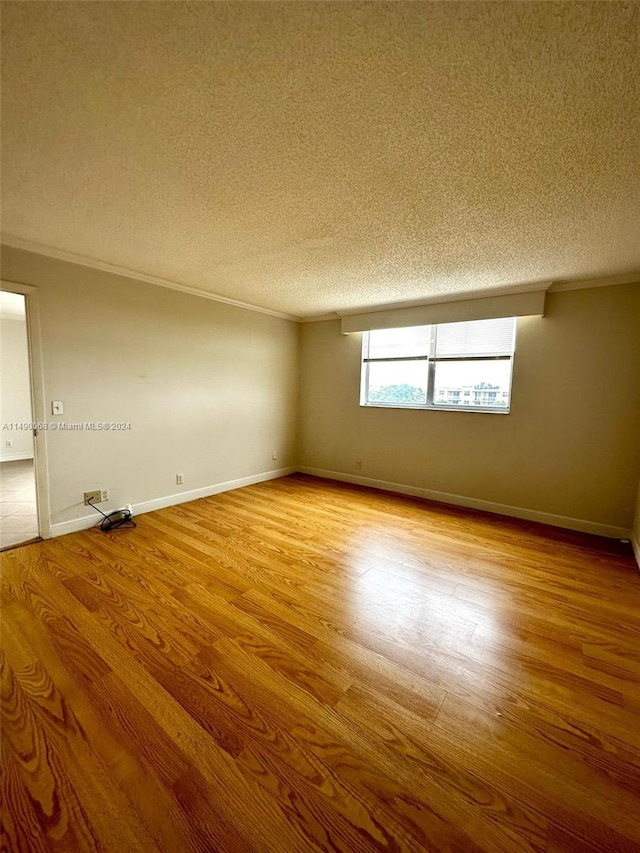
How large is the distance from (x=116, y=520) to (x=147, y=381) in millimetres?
1443

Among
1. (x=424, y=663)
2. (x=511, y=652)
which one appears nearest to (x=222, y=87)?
(x=424, y=663)

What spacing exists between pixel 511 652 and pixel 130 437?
3.58 meters

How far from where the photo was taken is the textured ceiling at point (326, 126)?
0.97 metres

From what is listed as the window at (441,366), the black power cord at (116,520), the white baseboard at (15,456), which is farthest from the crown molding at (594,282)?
the white baseboard at (15,456)

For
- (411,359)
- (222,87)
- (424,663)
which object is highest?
(222,87)

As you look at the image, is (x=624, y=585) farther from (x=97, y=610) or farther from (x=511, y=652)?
(x=97, y=610)

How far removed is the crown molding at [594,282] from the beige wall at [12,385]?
799cm

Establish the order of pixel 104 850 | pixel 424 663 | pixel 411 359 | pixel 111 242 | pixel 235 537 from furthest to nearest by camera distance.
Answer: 1. pixel 411 359
2. pixel 235 537
3. pixel 111 242
4. pixel 424 663
5. pixel 104 850

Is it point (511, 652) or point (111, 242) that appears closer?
point (511, 652)

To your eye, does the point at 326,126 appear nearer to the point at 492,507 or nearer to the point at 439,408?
the point at 439,408

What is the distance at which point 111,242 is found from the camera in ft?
8.32

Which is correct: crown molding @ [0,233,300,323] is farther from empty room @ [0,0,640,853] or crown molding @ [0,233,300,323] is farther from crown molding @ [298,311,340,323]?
crown molding @ [298,311,340,323]

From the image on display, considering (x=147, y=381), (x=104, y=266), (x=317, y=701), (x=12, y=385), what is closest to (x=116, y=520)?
(x=147, y=381)

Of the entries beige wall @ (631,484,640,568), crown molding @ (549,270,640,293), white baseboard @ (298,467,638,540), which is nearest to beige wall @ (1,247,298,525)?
white baseboard @ (298,467,638,540)
